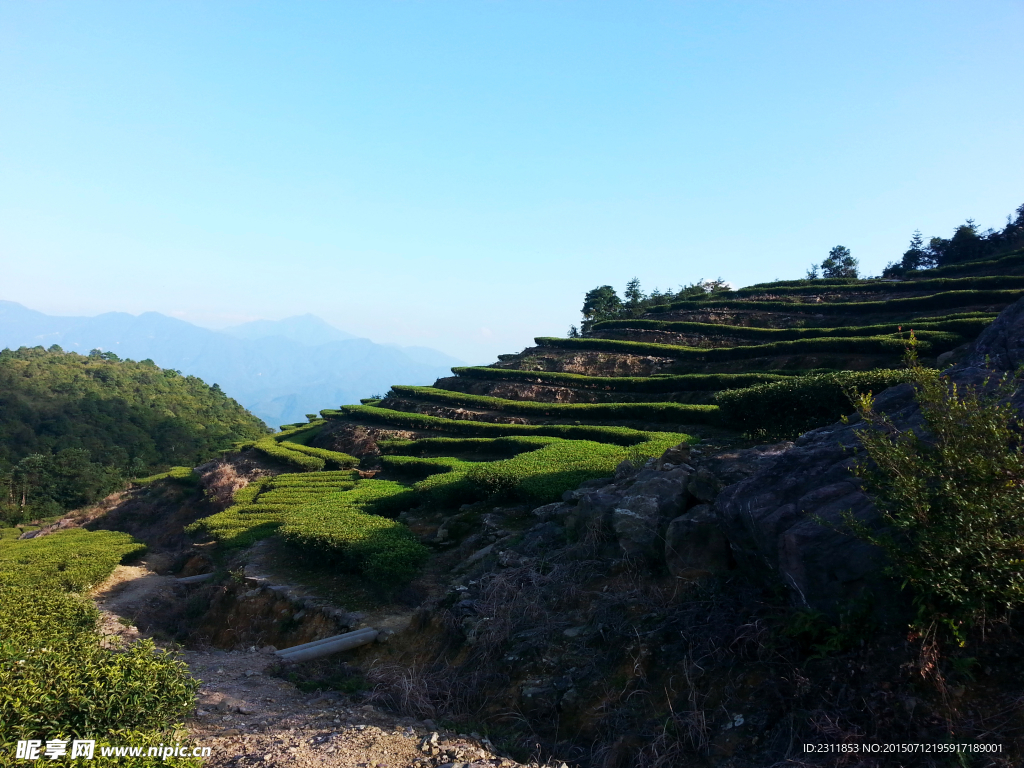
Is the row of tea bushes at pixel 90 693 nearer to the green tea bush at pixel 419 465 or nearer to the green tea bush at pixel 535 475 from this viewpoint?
the green tea bush at pixel 535 475

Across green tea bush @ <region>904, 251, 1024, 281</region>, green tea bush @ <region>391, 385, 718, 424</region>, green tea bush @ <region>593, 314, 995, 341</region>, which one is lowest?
green tea bush @ <region>391, 385, 718, 424</region>

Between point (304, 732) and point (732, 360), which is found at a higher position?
point (732, 360)

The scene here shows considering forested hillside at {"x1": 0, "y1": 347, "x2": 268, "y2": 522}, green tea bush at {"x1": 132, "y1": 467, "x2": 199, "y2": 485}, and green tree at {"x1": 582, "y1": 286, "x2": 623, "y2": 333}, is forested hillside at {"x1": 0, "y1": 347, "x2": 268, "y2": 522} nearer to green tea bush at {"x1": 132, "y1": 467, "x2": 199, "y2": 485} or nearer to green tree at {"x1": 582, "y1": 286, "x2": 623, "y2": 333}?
green tea bush at {"x1": 132, "y1": 467, "x2": 199, "y2": 485}

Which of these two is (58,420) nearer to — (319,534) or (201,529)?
(201,529)

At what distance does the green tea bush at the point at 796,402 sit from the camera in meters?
12.9

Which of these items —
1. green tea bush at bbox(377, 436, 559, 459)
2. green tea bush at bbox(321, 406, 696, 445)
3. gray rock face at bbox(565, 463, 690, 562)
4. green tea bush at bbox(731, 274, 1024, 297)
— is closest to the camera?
gray rock face at bbox(565, 463, 690, 562)

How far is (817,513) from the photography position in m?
6.09

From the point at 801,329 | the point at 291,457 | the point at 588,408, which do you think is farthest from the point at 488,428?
the point at 801,329

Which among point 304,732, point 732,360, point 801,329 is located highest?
point 801,329

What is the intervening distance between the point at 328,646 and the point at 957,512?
845 cm

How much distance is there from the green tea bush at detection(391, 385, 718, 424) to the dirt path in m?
14.6

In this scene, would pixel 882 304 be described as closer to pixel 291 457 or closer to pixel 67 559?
pixel 291 457

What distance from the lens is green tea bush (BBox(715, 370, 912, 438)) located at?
12891 millimetres

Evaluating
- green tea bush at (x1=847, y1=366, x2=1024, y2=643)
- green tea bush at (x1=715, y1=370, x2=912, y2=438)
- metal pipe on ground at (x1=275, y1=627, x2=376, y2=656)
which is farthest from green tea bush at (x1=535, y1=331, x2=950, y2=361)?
metal pipe on ground at (x1=275, y1=627, x2=376, y2=656)
